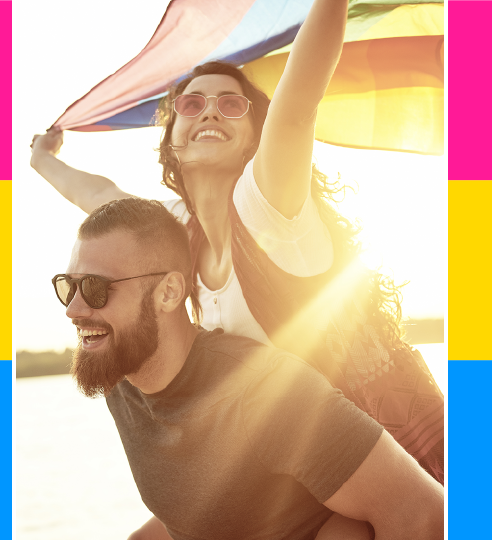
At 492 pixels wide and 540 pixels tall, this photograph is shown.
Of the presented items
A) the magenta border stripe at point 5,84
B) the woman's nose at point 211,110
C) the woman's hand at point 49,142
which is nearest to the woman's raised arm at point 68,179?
the woman's hand at point 49,142

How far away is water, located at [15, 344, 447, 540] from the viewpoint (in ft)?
13.3

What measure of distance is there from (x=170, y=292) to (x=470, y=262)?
93 centimetres

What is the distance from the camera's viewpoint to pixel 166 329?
168 cm

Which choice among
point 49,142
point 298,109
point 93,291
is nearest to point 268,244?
point 298,109

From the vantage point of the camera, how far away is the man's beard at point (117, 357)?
5.30ft

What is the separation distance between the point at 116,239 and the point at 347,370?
2.91ft

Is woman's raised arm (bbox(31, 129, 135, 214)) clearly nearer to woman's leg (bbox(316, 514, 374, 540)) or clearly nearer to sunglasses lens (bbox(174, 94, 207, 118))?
sunglasses lens (bbox(174, 94, 207, 118))

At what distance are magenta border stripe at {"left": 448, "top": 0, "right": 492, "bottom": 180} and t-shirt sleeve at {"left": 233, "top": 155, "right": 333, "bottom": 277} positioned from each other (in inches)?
18.4

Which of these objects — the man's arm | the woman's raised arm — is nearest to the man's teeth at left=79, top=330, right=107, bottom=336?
the man's arm

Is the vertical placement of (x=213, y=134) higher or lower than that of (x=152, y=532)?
higher

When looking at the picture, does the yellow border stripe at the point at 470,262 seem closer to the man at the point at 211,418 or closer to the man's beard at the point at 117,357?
the man at the point at 211,418

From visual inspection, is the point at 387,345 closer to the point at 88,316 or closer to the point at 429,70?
the point at 88,316

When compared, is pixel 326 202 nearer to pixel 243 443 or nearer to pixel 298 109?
pixel 298 109

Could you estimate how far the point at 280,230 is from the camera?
64.4 inches
